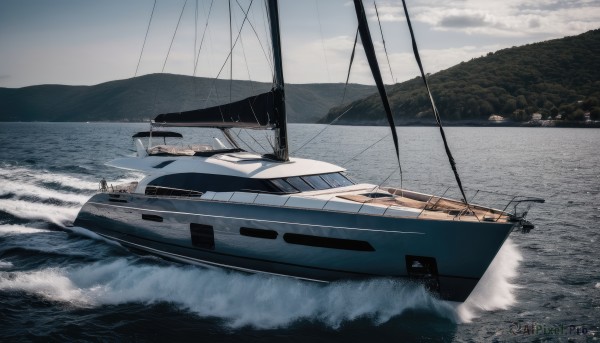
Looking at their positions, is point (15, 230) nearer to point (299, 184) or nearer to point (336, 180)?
point (299, 184)

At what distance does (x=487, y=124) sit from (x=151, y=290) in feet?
395

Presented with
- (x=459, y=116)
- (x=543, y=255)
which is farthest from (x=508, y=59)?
(x=543, y=255)

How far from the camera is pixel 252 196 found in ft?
37.1

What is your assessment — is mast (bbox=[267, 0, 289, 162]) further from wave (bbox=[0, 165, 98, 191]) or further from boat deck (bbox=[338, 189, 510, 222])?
wave (bbox=[0, 165, 98, 191])

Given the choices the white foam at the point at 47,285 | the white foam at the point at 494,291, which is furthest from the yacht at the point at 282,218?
the white foam at the point at 47,285

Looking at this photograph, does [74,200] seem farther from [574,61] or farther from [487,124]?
[574,61]

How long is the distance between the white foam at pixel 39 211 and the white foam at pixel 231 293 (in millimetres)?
6106

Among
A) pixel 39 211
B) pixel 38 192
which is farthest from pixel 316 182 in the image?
pixel 38 192

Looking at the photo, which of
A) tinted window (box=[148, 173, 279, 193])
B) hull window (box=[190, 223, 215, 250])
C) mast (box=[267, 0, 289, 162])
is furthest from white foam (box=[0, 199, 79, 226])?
mast (box=[267, 0, 289, 162])

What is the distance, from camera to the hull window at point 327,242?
9.94 meters

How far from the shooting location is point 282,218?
10555 millimetres

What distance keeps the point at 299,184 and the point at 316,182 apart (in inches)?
21.8

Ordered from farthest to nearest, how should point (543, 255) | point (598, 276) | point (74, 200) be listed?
point (74, 200) < point (543, 255) < point (598, 276)

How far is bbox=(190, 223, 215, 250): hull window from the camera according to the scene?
1180cm
